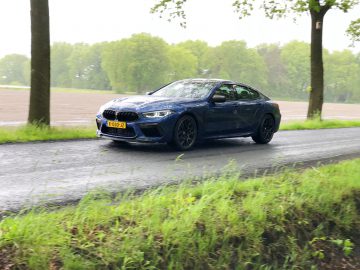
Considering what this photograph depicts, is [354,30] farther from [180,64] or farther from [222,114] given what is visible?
[180,64]

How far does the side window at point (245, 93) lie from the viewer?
429 inches

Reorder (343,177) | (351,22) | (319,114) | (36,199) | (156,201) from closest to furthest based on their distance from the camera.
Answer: (156,201), (36,199), (343,177), (319,114), (351,22)

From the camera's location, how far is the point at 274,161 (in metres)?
8.71

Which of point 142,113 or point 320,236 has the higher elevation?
point 142,113

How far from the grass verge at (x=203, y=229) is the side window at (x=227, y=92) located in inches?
181

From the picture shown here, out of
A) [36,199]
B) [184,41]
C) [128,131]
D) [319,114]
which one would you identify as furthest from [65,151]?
[184,41]

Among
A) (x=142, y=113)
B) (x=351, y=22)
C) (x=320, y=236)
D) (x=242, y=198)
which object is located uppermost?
(x=351, y=22)

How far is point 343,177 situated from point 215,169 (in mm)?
1999

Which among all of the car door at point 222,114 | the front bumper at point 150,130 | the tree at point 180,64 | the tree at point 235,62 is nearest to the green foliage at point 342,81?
the tree at point 235,62

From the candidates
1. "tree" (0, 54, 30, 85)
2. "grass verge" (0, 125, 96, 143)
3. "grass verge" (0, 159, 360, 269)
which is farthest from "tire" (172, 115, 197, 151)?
"tree" (0, 54, 30, 85)

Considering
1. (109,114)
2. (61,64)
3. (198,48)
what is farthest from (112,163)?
(61,64)

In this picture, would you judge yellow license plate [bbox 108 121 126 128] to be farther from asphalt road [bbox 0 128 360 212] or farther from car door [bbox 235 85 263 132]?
car door [bbox 235 85 263 132]

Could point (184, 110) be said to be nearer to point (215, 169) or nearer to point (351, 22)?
point (215, 169)

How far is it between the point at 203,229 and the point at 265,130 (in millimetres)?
8007
